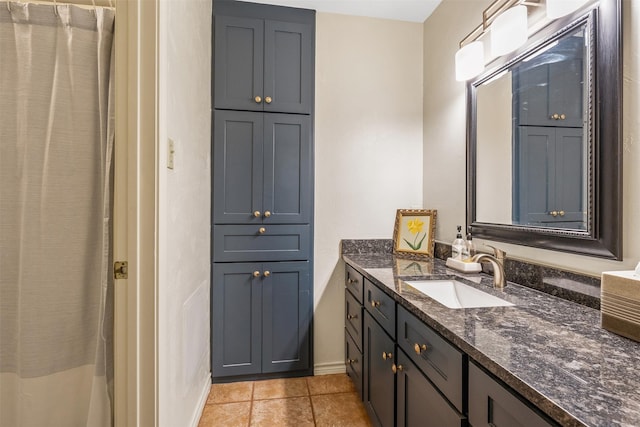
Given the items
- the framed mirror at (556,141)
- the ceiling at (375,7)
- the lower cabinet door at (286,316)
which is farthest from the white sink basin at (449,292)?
the ceiling at (375,7)

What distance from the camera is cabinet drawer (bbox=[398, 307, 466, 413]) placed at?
0.82 meters

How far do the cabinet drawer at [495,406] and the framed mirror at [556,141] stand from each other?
0.64 m

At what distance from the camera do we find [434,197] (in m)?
2.10

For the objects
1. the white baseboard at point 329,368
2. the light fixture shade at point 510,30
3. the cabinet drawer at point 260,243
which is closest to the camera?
the light fixture shade at point 510,30

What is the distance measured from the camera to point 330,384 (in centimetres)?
203

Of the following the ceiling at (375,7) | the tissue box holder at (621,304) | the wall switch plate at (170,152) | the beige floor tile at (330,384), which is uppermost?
the ceiling at (375,7)

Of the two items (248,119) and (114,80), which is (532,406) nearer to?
(114,80)

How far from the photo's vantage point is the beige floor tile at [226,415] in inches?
65.4

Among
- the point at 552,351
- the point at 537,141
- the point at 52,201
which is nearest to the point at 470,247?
the point at 537,141

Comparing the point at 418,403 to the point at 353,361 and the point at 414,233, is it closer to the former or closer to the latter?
the point at 353,361

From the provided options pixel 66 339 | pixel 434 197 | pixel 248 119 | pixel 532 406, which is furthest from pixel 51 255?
pixel 434 197

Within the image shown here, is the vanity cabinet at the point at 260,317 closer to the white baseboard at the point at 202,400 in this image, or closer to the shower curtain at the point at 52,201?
the white baseboard at the point at 202,400

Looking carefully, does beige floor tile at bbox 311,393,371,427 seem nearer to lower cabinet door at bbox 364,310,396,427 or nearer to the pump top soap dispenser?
lower cabinet door at bbox 364,310,396,427

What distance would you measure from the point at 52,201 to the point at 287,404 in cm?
158
